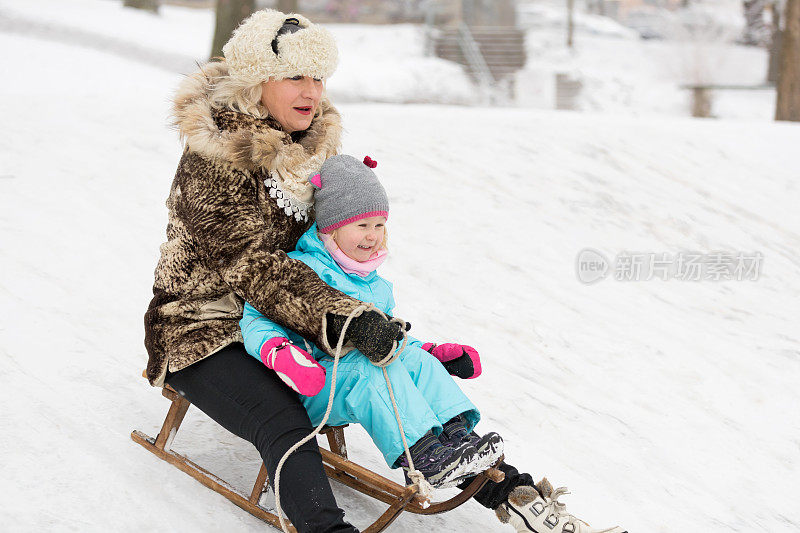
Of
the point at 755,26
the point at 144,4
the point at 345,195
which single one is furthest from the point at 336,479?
the point at 755,26

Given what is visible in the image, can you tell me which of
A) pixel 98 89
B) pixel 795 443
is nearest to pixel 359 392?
pixel 795 443

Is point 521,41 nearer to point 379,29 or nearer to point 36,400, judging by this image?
point 379,29

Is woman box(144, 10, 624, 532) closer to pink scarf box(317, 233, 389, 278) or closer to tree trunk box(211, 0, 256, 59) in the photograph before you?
pink scarf box(317, 233, 389, 278)

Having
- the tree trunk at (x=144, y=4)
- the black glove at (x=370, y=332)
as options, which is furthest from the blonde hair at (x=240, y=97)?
the tree trunk at (x=144, y=4)

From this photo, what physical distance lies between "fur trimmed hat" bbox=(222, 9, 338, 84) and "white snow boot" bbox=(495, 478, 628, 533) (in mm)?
1541

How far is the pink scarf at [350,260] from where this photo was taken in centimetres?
273

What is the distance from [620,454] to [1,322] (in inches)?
110

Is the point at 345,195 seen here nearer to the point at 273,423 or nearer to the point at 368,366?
the point at 368,366

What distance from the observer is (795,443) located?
12.7 ft

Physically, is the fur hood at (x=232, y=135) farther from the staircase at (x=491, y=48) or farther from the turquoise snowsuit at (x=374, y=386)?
the staircase at (x=491, y=48)

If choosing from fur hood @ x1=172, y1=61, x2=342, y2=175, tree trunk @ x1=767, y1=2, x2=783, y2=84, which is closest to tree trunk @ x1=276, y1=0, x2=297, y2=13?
fur hood @ x1=172, y1=61, x2=342, y2=175

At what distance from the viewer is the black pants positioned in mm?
2385

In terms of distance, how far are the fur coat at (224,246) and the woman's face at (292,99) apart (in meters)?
0.06

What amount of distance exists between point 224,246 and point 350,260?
0.40m
